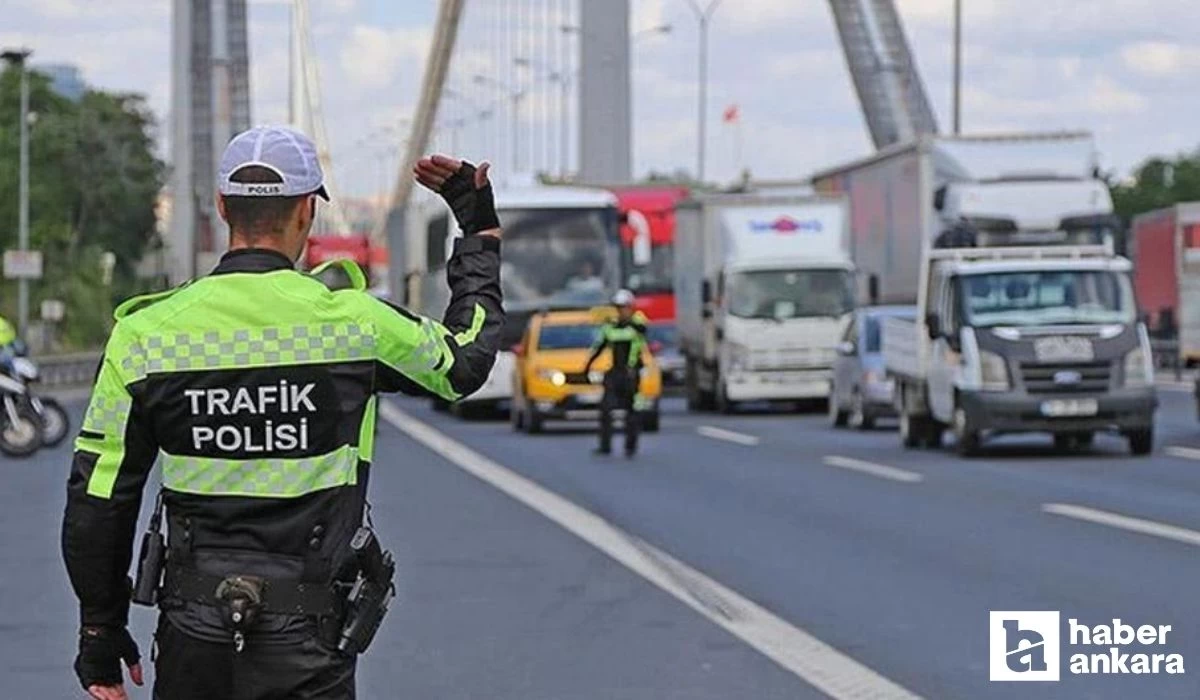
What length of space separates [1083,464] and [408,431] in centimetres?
1373

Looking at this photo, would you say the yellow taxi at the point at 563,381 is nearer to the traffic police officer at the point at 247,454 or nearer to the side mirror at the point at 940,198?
the side mirror at the point at 940,198

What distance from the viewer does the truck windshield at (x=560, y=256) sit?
141ft

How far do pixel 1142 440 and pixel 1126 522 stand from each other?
29.2 feet

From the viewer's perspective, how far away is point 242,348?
5.11 meters

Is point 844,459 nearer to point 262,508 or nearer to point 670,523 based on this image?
point 670,523

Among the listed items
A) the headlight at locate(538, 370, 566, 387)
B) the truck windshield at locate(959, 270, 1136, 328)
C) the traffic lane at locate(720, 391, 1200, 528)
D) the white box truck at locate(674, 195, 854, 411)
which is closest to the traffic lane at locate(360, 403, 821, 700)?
the traffic lane at locate(720, 391, 1200, 528)

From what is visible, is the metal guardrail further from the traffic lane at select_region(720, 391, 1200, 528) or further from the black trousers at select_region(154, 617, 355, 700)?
the black trousers at select_region(154, 617, 355, 700)

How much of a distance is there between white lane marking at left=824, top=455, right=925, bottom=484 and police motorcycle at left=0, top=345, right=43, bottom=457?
8.02 m

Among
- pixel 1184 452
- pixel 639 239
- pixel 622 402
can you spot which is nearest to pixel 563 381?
pixel 622 402

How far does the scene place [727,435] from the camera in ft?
112

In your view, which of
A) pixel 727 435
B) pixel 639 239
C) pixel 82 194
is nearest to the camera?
pixel 727 435

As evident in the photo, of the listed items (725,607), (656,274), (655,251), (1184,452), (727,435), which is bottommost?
(727,435)

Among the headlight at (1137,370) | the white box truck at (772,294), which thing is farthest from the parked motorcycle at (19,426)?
the white box truck at (772,294)

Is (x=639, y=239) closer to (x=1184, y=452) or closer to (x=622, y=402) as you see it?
(x=622, y=402)
